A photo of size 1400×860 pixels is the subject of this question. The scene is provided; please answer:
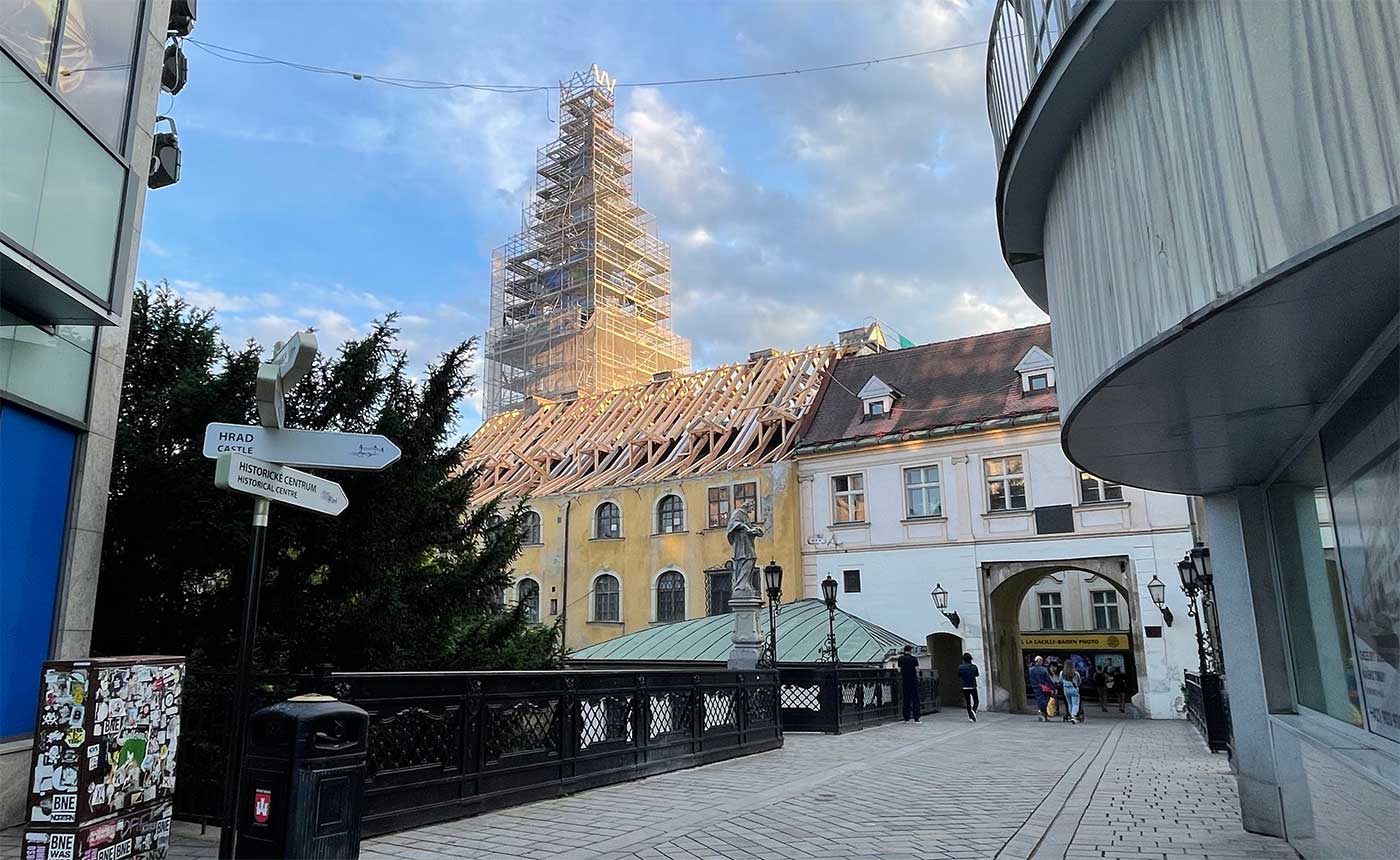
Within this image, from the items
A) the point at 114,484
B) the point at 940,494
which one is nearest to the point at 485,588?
the point at 114,484

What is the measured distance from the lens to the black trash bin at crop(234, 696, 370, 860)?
4.68 metres

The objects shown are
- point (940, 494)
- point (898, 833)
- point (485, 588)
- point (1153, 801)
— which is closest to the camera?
point (898, 833)

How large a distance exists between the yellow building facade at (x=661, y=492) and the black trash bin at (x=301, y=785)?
24.1 meters

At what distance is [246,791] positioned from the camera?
4.95 meters

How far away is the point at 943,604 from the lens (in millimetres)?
26000

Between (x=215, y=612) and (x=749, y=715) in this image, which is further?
(x=749, y=715)

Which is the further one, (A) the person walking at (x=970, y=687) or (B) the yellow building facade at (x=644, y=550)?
(B) the yellow building facade at (x=644, y=550)

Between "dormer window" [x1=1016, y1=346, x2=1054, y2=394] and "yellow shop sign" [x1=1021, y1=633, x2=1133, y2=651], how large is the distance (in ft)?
53.6

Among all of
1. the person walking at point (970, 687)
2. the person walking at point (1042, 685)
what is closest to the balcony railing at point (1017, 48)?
the person walking at point (970, 687)

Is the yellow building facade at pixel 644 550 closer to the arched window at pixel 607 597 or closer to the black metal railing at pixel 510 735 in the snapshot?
the arched window at pixel 607 597

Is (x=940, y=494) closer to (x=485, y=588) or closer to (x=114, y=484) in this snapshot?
(x=485, y=588)

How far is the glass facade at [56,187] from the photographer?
669 cm

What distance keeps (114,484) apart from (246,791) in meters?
5.84

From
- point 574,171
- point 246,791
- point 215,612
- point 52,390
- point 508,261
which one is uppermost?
point 574,171
